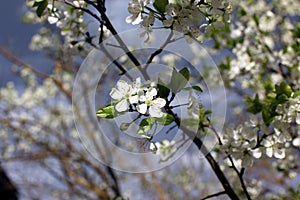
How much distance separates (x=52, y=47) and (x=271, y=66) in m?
2.48

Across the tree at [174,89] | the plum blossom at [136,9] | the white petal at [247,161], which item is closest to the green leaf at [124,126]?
the tree at [174,89]

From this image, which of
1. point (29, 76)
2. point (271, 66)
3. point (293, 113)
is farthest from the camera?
point (29, 76)

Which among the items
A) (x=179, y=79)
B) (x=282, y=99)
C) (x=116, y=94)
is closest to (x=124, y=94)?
(x=116, y=94)

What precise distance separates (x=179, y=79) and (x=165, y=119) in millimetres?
91

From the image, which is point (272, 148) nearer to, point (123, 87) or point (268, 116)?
point (268, 116)

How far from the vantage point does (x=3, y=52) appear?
4523 millimetres

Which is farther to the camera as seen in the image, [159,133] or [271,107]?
[271,107]

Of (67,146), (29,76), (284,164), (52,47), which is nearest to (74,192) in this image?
(67,146)

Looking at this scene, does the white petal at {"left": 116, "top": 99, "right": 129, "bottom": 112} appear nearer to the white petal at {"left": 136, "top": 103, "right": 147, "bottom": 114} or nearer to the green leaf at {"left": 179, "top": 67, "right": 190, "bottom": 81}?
the white petal at {"left": 136, "top": 103, "right": 147, "bottom": 114}

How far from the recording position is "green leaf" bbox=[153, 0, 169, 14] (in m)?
0.89

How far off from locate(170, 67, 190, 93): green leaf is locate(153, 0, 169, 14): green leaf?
0.13 meters

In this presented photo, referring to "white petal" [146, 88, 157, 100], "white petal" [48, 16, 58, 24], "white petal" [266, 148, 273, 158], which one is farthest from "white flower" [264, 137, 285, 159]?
"white petal" [48, 16, 58, 24]

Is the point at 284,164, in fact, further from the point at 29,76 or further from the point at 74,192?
the point at 29,76

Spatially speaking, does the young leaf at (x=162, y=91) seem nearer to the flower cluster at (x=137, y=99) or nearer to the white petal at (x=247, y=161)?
the flower cluster at (x=137, y=99)
